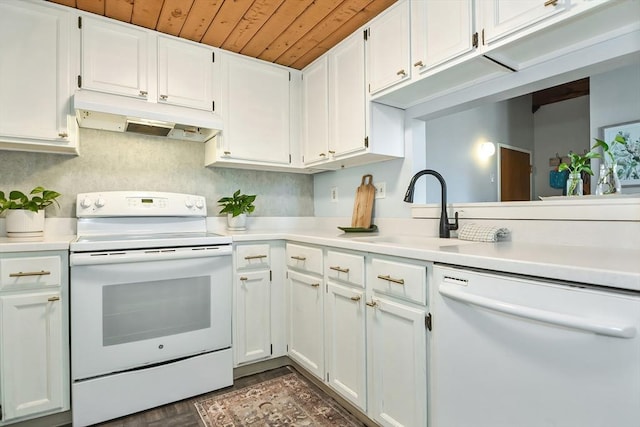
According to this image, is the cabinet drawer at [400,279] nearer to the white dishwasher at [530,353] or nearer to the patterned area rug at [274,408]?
the white dishwasher at [530,353]

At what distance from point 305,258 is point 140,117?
1.28 m

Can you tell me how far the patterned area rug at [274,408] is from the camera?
5.63 ft

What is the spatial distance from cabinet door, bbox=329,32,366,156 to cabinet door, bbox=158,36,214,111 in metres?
0.86

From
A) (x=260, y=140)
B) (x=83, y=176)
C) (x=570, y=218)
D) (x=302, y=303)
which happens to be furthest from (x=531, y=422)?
(x=83, y=176)

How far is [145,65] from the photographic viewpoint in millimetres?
2160

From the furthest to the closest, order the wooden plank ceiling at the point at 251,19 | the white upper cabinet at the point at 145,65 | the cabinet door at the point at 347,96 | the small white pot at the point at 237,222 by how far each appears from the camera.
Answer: the small white pot at the point at 237,222
the cabinet door at the point at 347,96
the white upper cabinet at the point at 145,65
the wooden plank ceiling at the point at 251,19

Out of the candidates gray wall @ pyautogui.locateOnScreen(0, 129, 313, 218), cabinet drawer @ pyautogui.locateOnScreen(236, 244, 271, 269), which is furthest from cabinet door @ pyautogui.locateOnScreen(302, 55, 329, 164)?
cabinet drawer @ pyautogui.locateOnScreen(236, 244, 271, 269)

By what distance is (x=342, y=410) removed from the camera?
1.81 metres

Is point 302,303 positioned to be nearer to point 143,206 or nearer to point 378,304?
point 378,304

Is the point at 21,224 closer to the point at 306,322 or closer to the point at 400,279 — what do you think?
the point at 306,322

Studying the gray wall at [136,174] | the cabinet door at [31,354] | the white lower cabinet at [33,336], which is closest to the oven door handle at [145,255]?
the white lower cabinet at [33,336]

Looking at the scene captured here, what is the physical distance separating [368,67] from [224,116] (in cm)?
106

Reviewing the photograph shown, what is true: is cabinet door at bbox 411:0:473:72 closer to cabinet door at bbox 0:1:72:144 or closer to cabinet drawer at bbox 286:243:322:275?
cabinet drawer at bbox 286:243:322:275

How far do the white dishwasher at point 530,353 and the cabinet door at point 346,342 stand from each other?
413 millimetres
